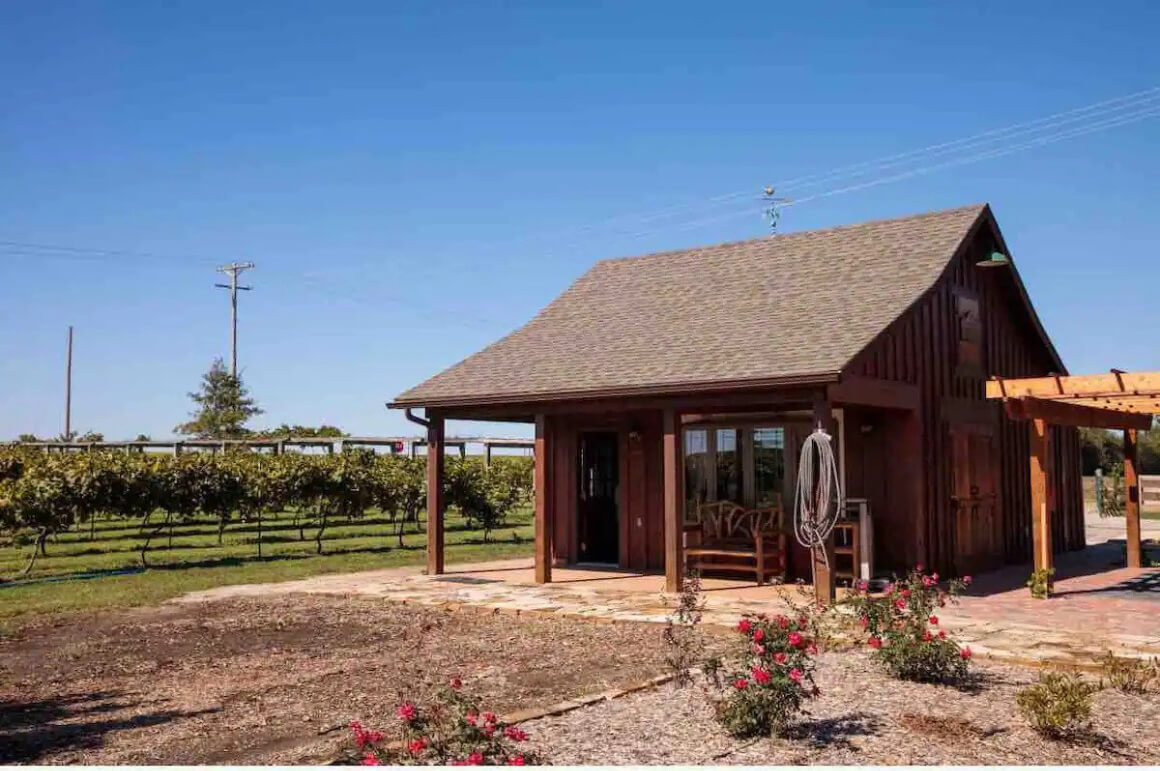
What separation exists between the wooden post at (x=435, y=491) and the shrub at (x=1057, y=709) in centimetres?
1095

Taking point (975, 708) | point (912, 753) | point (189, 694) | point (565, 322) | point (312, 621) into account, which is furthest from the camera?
point (565, 322)

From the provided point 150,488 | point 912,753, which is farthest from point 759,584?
point 150,488

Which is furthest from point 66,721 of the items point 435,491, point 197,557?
point 197,557

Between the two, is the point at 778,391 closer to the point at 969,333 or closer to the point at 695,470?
the point at 695,470

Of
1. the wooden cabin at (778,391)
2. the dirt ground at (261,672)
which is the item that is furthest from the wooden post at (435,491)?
the dirt ground at (261,672)

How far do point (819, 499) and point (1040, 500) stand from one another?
8.71 ft

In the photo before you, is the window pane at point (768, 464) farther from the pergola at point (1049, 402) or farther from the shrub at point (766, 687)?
the shrub at point (766, 687)

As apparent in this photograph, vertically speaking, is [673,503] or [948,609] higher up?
[673,503]

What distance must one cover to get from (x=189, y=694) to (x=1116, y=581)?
12.0m

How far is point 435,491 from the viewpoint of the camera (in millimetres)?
16047

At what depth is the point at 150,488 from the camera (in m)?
20.1

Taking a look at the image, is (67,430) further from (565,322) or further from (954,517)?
(954,517)

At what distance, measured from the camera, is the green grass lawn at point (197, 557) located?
49.7 ft

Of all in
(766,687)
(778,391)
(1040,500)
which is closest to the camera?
(766,687)
